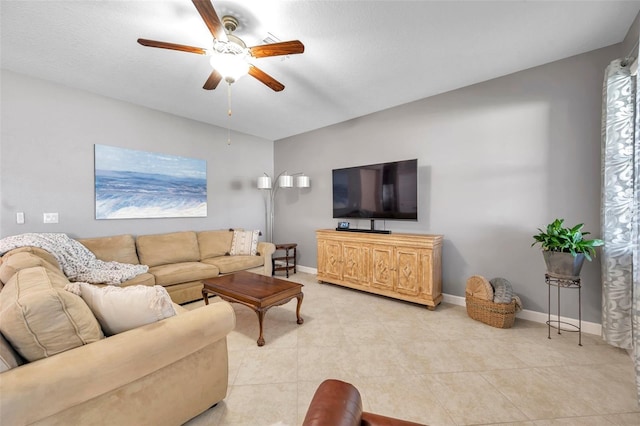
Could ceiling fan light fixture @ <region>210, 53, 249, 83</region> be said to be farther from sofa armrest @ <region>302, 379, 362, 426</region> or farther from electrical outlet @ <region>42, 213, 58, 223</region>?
electrical outlet @ <region>42, 213, 58, 223</region>

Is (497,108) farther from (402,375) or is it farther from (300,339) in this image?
(300,339)

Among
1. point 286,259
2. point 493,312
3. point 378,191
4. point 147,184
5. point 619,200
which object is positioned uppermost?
point 147,184

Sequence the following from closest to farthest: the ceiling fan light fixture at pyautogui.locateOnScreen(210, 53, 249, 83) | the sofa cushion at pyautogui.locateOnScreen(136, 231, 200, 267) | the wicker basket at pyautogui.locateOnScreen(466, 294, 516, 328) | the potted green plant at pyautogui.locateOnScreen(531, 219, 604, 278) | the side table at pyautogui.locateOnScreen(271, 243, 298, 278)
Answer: the ceiling fan light fixture at pyautogui.locateOnScreen(210, 53, 249, 83) < the potted green plant at pyautogui.locateOnScreen(531, 219, 604, 278) < the wicker basket at pyautogui.locateOnScreen(466, 294, 516, 328) < the sofa cushion at pyautogui.locateOnScreen(136, 231, 200, 267) < the side table at pyautogui.locateOnScreen(271, 243, 298, 278)

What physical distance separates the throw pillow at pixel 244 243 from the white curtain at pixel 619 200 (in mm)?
4035

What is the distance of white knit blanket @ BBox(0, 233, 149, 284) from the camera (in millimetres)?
2291

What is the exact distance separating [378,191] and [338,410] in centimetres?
308

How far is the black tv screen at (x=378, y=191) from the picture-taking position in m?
3.26

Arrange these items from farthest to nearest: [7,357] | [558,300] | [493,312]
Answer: [493,312]
[558,300]
[7,357]

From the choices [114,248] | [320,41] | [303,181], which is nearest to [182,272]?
[114,248]

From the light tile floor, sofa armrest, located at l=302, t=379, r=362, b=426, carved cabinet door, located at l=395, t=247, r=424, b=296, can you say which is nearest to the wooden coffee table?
the light tile floor

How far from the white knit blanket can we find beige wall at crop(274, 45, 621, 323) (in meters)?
3.40

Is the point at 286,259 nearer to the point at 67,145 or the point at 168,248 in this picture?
the point at 168,248

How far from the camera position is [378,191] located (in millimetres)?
3566

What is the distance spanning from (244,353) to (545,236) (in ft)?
9.45
